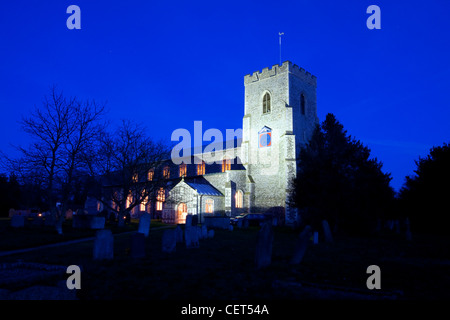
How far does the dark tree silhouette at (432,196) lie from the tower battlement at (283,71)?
15.4m

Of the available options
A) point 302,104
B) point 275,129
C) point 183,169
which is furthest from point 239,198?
point 302,104

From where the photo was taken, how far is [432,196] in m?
25.9

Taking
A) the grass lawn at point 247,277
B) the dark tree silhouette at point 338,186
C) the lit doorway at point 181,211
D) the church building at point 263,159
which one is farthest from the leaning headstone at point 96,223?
the dark tree silhouette at point 338,186

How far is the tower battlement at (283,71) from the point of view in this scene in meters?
34.1

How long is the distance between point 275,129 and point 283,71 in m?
6.67

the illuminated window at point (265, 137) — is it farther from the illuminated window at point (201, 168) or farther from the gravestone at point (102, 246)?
the gravestone at point (102, 246)

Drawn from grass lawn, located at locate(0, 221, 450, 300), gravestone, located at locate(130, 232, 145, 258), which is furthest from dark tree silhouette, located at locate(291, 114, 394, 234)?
gravestone, located at locate(130, 232, 145, 258)

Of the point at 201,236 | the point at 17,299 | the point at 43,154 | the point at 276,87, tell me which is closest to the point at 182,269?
the point at 17,299

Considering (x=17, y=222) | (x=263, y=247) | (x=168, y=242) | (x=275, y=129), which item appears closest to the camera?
(x=263, y=247)

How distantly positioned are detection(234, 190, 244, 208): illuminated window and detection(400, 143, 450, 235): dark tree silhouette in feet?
54.3

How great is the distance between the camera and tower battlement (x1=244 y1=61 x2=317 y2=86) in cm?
3414

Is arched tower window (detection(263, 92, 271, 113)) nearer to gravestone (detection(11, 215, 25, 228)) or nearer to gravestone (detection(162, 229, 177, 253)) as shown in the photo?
gravestone (detection(11, 215, 25, 228))

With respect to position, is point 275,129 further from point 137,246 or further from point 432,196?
point 137,246
